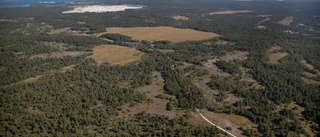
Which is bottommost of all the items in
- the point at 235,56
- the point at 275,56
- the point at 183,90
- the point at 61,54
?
the point at 183,90

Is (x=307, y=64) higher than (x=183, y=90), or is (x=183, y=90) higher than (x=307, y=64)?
(x=307, y=64)

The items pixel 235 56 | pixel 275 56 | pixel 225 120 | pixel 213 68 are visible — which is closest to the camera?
pixel 225 120

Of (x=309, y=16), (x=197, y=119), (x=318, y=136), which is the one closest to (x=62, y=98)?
(x=197, y=119)

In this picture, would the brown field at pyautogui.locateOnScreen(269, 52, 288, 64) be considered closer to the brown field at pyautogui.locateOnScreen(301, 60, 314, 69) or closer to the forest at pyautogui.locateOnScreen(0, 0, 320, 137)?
the forest at pyautogui.locateOnScreen(0, 0, 320, 137)

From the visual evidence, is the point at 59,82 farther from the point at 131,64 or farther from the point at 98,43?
the point at 98,43

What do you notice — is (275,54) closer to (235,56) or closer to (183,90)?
(235,56)

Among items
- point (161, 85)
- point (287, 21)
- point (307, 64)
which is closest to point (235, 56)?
point (307, 64)

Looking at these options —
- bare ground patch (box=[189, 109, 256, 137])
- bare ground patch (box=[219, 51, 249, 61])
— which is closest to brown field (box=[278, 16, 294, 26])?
bare ground patch (box=[219, 51, 249, 61])

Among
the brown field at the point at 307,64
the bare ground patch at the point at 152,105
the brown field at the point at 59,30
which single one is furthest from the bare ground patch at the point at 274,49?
the brown field at the point at 59,30
